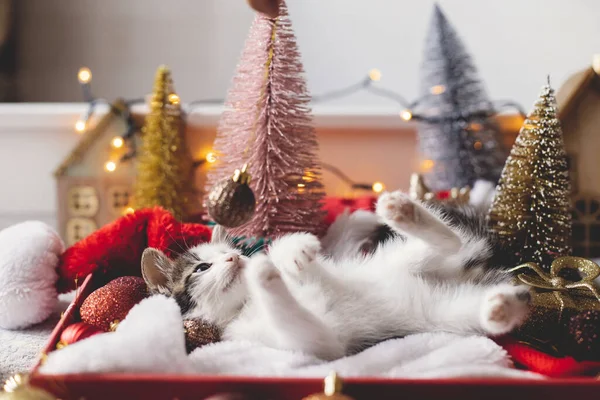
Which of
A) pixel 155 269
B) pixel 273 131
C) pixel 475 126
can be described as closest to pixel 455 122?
pixel 475 126

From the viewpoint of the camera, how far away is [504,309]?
1.76 ft

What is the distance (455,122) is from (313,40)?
1.86ft

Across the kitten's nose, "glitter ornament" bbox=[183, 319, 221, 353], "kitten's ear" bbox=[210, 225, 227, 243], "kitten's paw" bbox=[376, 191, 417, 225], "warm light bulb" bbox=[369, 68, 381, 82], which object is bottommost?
"glitter ornament" bbox=[183, 319, 221, 353]

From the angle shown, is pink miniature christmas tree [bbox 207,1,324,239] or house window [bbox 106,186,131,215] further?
house window [bbox 106,186,131,215]

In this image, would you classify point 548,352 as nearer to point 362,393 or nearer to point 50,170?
point 362,393

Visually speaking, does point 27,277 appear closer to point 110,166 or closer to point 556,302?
point 110,166

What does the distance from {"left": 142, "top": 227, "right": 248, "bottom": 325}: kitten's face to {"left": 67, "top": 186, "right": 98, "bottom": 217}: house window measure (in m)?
0.53

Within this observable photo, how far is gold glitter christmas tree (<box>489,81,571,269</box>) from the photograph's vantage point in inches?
28.9

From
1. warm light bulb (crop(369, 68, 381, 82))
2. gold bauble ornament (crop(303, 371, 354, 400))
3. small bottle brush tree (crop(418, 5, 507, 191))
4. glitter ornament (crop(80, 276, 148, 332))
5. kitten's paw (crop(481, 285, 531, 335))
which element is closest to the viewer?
gold bauble ornament (crop(303, 371, 354, 400))

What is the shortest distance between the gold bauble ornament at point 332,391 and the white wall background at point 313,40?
1227mm

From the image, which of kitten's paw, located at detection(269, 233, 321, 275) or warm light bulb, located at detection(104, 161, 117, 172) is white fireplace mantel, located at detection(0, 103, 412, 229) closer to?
warm light bulb, located at detection(104, 161, 117, 172)

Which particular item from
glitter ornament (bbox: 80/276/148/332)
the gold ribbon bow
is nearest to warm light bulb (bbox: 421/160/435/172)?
the gold ribbon bow

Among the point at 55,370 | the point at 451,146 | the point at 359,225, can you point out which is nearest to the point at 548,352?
the point at 359,225

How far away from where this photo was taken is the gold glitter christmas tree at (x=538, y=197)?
735 mm
